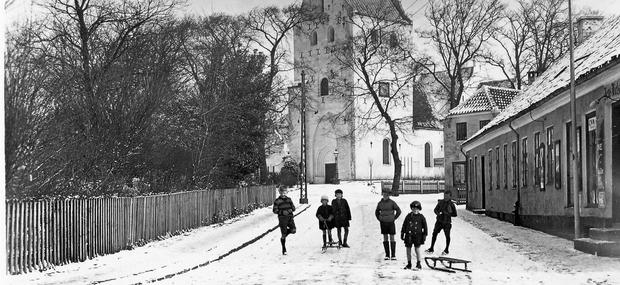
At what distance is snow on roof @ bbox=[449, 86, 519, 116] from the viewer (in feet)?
142

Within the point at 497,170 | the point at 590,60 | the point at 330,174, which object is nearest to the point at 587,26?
the point at 497,170

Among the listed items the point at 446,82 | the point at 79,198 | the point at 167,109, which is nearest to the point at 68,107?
the point at 79,198

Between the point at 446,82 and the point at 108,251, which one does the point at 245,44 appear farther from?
the point at 446,82

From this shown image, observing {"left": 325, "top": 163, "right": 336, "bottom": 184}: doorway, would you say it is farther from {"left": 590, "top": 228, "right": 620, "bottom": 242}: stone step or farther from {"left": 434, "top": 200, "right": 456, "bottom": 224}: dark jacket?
{"left": 590, "top": 228, "right": 620, "bottom": 242}: stone step

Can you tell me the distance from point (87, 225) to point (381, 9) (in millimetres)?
10104

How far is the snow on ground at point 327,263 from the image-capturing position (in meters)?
11.2

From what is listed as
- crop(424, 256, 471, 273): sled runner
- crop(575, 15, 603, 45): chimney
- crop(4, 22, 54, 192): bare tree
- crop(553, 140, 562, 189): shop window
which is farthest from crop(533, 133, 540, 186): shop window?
crop(4, 22, 54, 192): bare tree

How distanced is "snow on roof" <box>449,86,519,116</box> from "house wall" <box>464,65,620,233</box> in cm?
1542

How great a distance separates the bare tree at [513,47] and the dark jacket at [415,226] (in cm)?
869

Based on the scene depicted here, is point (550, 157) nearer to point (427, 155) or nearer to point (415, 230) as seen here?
point (415, 230)

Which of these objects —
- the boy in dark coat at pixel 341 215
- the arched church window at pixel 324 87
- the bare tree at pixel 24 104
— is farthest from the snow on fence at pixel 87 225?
the arched church window at pixel 324 87

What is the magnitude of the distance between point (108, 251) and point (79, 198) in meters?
1.67

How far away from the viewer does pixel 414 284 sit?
423 inches

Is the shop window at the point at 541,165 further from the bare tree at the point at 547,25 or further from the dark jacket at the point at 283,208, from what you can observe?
the dark jacket at the point at 283,208
